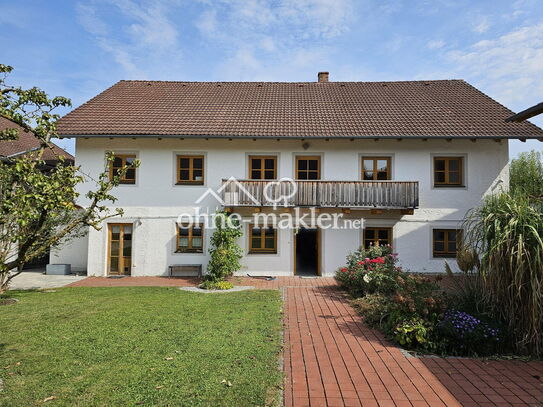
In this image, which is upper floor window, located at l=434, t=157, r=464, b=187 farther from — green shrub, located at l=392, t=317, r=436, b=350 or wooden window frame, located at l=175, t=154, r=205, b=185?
wooden window frame, located at l=175, t=154, r=205, b=185

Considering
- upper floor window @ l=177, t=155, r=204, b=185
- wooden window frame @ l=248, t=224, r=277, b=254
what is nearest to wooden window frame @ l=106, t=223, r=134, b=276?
upper floor window @ l=177, t=155, r=204, b=185

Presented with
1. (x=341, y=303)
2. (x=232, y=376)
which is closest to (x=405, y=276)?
(x=341, y=303)

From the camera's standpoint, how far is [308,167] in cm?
1316

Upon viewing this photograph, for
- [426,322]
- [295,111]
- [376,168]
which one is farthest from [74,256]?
[426,322]

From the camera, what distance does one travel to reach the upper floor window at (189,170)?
43.0 ft

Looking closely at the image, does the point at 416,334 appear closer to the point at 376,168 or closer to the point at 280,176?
the point at 280,176

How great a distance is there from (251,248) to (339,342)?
747cm

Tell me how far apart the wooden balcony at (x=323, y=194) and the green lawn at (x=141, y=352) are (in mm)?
4480

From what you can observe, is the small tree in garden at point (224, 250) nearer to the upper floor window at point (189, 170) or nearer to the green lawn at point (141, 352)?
the upper floor window at point (189, 170)

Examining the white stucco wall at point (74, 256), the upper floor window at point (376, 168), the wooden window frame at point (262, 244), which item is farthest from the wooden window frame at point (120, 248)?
the upper floor window at point (376, 168)

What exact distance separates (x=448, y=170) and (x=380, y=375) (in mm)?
10808

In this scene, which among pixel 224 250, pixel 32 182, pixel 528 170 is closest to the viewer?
pixel 32 182

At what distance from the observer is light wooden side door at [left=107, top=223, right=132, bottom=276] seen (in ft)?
42.8

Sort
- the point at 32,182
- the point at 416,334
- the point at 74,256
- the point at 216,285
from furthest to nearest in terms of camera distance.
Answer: the point at 74,256
the point at 216,285
the point at 416,334
the point at 32,182
